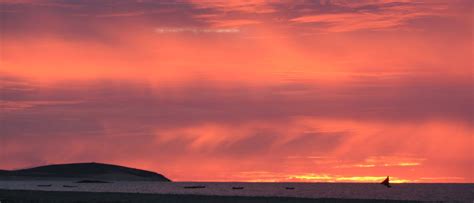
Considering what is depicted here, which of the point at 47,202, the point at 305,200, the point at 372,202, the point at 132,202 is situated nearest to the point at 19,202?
the point at 47,202

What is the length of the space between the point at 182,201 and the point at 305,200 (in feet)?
59.7

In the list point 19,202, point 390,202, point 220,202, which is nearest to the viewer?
point 19,202

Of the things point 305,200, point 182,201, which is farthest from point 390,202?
point 182,201

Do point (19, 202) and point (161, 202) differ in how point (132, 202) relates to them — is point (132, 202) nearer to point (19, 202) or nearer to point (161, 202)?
point (161, 202)

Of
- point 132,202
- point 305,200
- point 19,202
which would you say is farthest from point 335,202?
point 19,202

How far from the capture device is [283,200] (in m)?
113

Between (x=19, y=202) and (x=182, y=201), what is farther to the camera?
(x=182, y=201)

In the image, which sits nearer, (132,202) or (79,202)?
(79,202)

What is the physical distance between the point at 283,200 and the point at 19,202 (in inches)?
1480

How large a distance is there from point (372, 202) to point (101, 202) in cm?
3970

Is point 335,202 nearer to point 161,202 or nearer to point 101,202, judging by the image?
point 161,202

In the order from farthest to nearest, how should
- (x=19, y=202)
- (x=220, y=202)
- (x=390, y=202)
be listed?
(x=390, y=202) < (x=220, y=202) < (x=19, y=202)

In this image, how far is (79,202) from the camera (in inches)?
3925

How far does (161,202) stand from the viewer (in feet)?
358
